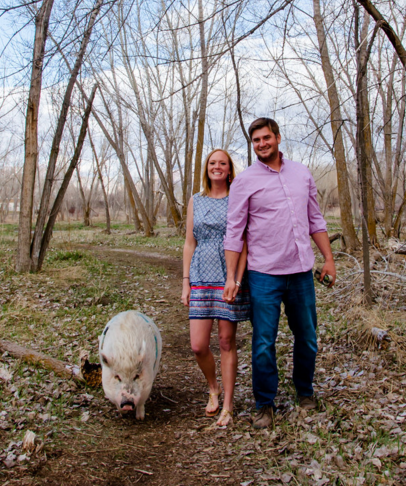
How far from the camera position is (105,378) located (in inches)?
150

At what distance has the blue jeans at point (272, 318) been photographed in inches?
134

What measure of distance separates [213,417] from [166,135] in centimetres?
2210

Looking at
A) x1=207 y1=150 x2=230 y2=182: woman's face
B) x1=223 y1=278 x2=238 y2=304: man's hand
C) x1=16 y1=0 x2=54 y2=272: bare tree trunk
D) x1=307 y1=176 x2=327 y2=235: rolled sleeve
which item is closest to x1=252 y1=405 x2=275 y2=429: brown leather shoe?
x1=223 y1=278 x2=238 y2=304: man's hand

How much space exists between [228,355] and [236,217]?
119cm

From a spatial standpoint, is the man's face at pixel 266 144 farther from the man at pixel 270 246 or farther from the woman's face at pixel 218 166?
the woman's face at pixel 218 166

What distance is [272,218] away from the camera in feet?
11.1

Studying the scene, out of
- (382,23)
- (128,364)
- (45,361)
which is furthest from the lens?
(45,361)

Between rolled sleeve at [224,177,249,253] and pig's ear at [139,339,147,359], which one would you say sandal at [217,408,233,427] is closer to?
pig's ear at [139,339,147,359]

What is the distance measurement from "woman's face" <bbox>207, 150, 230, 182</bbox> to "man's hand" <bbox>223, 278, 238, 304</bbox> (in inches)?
38.4

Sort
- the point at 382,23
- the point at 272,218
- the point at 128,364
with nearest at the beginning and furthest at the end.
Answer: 1. the point at 272,218
2. the point at 128,364
3. the point at 382,23

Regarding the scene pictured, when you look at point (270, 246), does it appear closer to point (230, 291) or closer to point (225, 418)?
point (230, 291)

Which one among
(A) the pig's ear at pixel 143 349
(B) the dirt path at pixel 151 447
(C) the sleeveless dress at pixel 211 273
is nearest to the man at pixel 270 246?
(C) the sleeveless dress at pixel 211 273

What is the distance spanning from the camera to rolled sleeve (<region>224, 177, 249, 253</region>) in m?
3.43

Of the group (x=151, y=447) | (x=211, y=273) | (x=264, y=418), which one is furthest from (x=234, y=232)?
(x=151, y=447)
